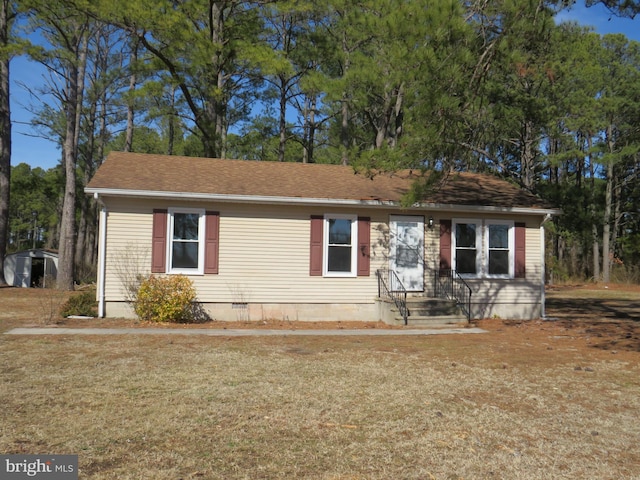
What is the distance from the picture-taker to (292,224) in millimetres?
12289

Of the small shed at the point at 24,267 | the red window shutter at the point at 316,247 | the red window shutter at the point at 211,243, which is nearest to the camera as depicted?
the red window shutter at the point at 211,243

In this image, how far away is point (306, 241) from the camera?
12.3m

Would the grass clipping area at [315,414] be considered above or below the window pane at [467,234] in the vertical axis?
below

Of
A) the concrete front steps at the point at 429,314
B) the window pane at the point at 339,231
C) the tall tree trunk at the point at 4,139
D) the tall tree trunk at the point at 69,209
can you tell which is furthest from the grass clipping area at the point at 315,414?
the tall tree trunk at the point at 4,139

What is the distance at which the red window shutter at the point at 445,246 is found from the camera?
1298 centimetres

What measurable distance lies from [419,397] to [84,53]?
2514cm

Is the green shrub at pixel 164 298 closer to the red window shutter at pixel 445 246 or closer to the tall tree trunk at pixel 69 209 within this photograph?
the red window shutter at pixel 445 246

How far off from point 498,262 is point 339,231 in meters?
4.51

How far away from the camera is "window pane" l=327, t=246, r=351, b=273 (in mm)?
12492

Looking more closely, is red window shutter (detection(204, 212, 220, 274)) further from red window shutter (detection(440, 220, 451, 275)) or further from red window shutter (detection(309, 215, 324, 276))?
red window shutter (detection(440, 220, 451, 275))

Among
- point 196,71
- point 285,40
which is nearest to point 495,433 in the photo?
point 196,71

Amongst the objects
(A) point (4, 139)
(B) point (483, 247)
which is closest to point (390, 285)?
(B) point (483, 247)

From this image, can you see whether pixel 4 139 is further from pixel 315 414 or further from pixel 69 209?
pixel 315 414

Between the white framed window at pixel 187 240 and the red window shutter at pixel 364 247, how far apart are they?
3.91m
